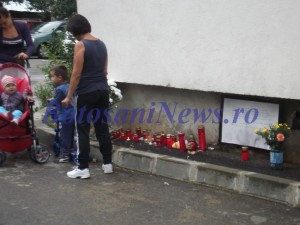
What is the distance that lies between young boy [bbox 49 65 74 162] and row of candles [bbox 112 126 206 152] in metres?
0.82

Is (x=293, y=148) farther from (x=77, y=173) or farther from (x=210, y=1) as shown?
(x=77, y=173)

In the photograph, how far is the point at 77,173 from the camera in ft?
18.2

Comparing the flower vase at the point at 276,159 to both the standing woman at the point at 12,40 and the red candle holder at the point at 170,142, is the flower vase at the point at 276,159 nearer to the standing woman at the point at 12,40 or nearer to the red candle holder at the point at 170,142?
the red candle holder at the point at 170,142

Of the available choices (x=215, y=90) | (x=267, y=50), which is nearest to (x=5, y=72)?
(x=215, y=90)

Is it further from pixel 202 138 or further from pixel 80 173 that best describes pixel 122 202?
pixel 202 138

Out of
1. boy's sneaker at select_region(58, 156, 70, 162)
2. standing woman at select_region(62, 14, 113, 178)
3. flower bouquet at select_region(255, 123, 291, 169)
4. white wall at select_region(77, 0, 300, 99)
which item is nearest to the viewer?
white wall at select_region(77, 0, 300, 99)

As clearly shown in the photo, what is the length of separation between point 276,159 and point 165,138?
5.64 feet

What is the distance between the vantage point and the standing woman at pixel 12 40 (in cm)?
641

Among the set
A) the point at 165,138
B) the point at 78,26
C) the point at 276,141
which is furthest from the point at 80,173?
the point at 276,141

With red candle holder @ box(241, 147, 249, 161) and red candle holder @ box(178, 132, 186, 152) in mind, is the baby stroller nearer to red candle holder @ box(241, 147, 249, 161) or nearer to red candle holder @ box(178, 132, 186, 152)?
red candle holder @ box(178, 132, 186, 152)

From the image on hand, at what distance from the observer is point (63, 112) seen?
20.1 ft

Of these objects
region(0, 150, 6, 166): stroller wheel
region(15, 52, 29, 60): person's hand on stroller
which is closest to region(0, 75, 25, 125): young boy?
region(15, 52, 29, 60): person's hand on stroller

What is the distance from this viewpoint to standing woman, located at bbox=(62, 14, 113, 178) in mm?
5250

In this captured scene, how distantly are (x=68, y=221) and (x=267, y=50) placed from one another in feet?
8.94
